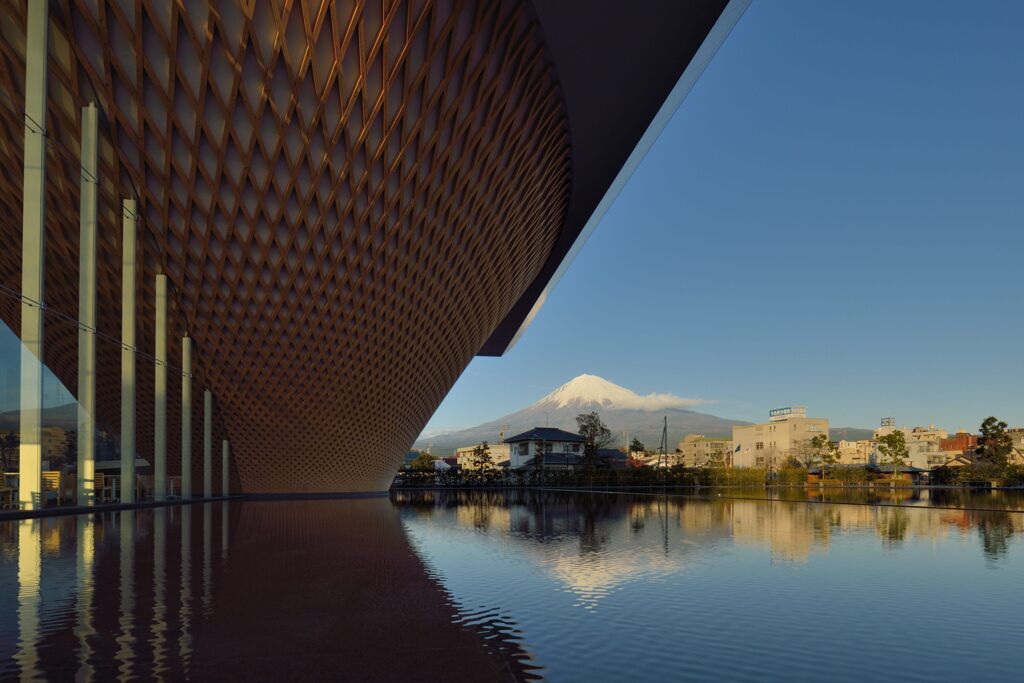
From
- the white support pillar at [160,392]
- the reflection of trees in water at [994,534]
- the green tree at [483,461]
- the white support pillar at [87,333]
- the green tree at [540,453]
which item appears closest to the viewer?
the reflection of trees in water at [994,534]

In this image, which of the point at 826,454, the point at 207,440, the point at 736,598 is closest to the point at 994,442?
the point at 826,454

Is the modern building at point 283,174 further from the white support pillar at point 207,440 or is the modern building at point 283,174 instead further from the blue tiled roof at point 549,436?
the blue tiled roof at point 549,436

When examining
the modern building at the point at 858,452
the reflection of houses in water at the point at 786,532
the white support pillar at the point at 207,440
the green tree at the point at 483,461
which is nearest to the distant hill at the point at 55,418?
the white support pillar at the point at 207,440

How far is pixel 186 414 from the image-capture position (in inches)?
960

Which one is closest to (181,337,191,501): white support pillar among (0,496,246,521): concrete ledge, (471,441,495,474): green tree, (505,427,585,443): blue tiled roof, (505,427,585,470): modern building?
(0,496,246,521): concrete ledge

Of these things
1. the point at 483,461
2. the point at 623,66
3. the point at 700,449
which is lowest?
the point at 700,449

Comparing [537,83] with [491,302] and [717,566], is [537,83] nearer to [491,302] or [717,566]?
[717,566]

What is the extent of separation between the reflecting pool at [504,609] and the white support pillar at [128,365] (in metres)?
7.54

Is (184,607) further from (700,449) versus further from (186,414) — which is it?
(700,449)

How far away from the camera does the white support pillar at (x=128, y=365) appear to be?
18.2 metres

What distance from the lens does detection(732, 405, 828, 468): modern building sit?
10862cm

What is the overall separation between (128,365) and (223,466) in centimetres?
1230

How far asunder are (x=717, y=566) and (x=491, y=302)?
74.8 feet

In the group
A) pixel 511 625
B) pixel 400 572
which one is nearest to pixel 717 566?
pixel 400 572
